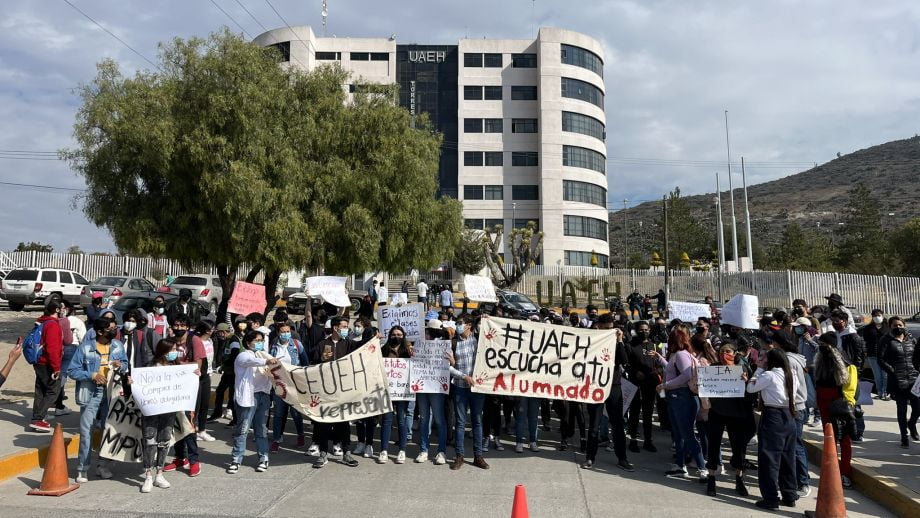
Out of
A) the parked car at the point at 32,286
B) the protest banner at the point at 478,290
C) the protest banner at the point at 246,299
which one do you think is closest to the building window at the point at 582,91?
the parked car at the point at 32,286

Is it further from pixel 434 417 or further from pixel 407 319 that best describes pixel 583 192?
pixel 434 417

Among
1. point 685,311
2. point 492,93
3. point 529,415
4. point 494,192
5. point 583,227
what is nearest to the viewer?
point 529,415

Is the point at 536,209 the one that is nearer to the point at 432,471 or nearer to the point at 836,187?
the point at 432,471

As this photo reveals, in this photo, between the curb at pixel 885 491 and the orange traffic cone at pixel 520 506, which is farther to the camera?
the curb at pixel 885 491

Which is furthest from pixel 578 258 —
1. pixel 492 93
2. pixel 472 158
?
pixel 492 93

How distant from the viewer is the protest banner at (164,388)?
7.36m

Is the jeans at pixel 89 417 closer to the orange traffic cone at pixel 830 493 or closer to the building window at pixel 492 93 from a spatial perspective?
the orange traffic cone at pixel 830 493

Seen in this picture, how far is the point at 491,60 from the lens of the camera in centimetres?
6291

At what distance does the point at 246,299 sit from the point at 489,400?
6.42 metres

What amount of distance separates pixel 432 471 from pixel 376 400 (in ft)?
4.05

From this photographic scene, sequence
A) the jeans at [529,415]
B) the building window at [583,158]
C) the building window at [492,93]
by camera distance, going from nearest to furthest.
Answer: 1. the jeans at [529,415]
2. the building window at [583,158]
3. the building window at [492,93]

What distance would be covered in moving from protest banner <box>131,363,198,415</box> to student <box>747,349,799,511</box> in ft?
21.9

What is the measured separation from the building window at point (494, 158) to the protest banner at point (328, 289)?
4846 centimetres

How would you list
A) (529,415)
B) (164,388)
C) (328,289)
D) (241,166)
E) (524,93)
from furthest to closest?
1. (524,93)
2. (241,166)
3. (328,289)
4. (529,415)
5. (164,388)
